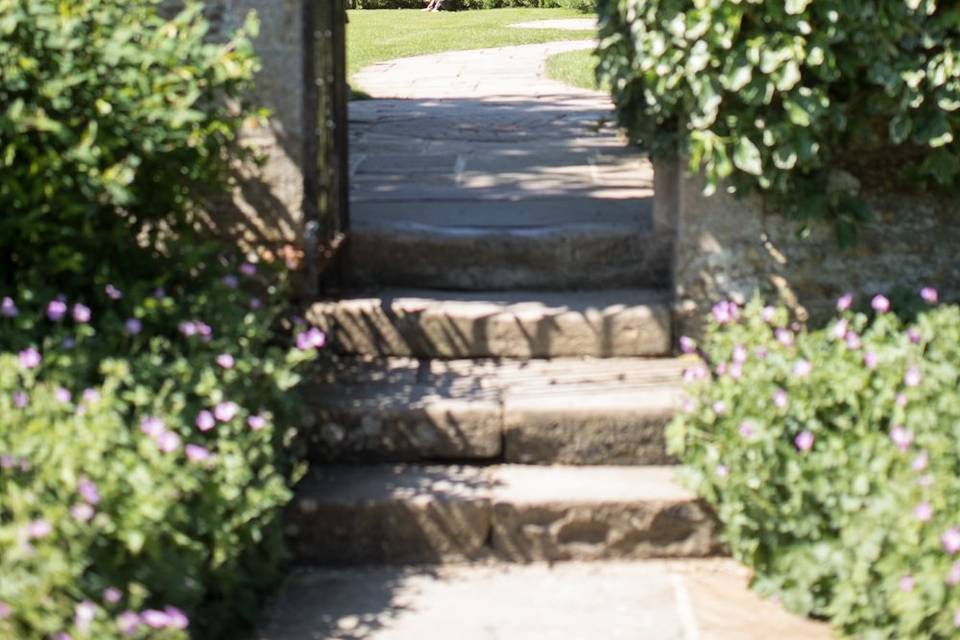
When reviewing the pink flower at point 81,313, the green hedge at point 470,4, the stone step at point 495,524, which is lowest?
the green hedge at point 470,4

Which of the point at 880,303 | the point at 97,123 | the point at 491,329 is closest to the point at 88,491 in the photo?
the point at 97,123

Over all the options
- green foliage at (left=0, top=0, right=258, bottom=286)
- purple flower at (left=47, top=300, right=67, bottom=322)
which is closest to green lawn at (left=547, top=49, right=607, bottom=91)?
green foliage at (left=0, top=0, right=258, bottom=286)

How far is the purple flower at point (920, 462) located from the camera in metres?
3.84

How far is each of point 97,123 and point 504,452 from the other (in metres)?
1.58

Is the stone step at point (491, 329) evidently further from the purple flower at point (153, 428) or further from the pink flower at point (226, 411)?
the purple flower at point (153, 428)

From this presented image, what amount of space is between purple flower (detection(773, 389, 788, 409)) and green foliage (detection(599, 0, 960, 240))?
850 millimetres

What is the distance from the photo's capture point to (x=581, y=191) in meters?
6.64

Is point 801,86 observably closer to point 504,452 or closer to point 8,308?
point 504,452

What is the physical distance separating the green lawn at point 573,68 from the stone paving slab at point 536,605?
21.5 ft

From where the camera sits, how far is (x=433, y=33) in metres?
18.6

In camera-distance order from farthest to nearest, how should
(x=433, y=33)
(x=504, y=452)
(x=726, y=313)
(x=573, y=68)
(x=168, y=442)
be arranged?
(x=433, y=33)
(x=573, y=68)
(x=504, y=452)
(x=726, y=313)
(x=168, y=442)

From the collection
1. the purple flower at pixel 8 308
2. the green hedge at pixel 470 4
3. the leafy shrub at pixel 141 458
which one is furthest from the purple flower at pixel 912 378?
the green hedge at pixel 470 4

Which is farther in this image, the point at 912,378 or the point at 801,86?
the point at 801,86

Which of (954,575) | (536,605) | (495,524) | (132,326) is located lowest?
(536,605)
